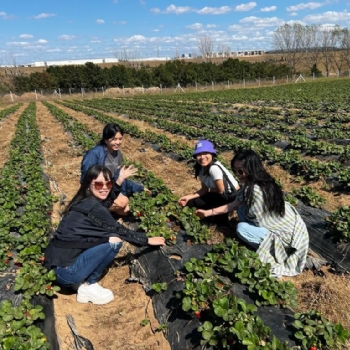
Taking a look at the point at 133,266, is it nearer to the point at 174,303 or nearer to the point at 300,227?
the point at 174,303

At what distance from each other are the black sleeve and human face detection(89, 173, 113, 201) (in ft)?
0.42

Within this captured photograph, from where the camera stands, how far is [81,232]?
381 centimetres

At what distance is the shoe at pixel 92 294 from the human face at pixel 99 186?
1.02 m

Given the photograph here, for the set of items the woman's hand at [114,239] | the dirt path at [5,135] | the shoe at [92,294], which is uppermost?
the woman's hand at [114,239]

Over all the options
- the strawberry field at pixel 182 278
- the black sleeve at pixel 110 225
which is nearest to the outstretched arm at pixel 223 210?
the strawberry field at pixel 182 278

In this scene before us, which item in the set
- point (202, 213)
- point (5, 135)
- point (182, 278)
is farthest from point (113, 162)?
point (5, 135)

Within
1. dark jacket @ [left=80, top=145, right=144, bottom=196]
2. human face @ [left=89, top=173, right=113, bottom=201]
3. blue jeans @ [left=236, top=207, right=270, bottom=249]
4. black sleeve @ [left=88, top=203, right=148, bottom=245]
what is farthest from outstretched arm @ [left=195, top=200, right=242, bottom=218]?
human face @ [left=89, top=173, right=113, bottom=201]

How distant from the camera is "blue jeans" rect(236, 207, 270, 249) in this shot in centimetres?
416

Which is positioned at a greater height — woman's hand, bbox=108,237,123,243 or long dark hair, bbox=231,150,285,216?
long dark hair, bbox=231,150,285,216

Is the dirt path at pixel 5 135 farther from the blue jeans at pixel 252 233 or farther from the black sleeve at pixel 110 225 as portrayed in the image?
the blue jeans at pixel 252 233

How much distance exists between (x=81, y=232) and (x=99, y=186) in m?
0.53

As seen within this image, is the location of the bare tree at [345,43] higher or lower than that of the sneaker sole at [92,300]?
higher

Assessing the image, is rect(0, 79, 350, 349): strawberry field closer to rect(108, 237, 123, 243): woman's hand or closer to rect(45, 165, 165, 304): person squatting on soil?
rect(45, 165, 165, 304): person squatting on soil

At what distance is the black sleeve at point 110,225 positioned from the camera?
12.4 feet
